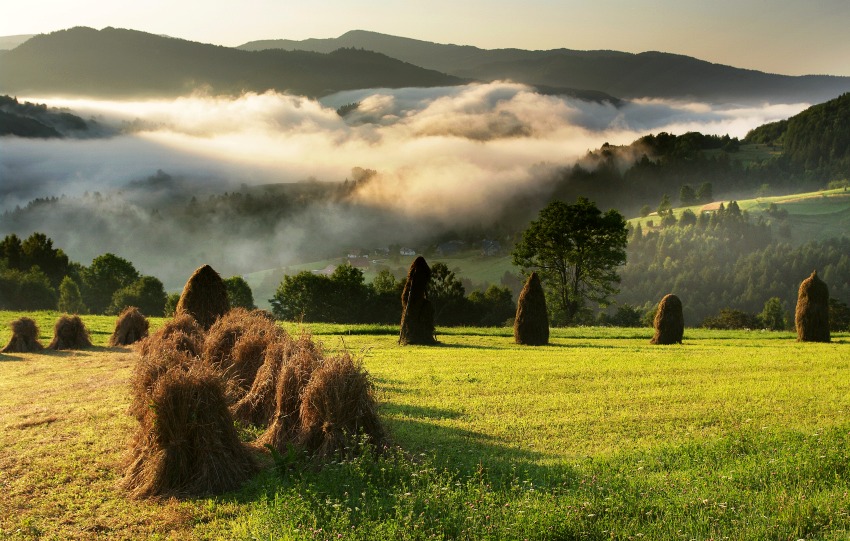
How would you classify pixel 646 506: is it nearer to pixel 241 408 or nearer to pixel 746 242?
pixel 241 408

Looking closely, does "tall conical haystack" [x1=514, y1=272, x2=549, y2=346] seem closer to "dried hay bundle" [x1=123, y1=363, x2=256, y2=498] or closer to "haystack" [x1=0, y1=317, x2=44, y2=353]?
"haystack" [x1=0, y1=317, x2=44, y2=353]

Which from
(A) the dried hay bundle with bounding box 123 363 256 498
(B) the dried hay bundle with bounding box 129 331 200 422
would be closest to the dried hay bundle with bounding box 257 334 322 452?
(A) the dried hay bundle with bounding box 123 363 256 498

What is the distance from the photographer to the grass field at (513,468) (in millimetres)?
8781

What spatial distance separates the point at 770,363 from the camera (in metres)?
21.9

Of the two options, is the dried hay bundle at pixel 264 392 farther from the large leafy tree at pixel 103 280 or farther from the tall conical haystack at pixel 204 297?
the large leafy tree at pixel 103 280

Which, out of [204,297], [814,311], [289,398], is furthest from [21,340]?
[814,311]

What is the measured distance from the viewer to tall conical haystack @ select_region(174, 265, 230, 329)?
25.6 m

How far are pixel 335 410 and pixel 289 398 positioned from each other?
1.14 metres

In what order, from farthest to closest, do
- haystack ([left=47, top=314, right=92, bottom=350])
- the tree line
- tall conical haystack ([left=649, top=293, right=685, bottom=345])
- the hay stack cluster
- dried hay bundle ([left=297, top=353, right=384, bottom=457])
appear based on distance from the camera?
the tree line → tall conical haystack ([left=649, top=293, right=685, bottom=345]) → haystack ([left=47, top=314, right=92, bottom=350]) → dried hay bundle ([left=297, top=353, right=384, bottom=457]) → the hay stack cluster

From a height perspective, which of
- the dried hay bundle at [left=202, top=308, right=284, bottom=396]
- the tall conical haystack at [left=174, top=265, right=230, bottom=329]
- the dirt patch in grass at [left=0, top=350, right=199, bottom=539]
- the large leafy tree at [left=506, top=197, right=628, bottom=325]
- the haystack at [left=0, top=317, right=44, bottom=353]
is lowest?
the dirt patch in grass at [left=0, top=350, right=199, bottom=539]

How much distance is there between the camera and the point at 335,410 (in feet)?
37.6

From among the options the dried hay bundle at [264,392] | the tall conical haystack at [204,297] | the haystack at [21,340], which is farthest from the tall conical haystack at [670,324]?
the haystack at [21,340]

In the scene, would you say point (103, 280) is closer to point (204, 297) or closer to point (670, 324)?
point (204, 297)

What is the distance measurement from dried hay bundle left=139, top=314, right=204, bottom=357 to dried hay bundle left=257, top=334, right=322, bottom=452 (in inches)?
131
